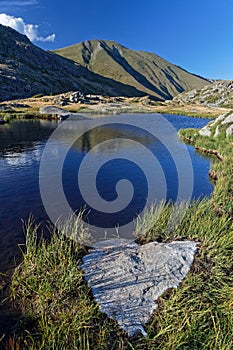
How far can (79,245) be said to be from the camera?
9734mm

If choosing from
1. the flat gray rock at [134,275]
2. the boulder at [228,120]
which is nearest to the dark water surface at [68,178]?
the flat gray rock at [134,275]

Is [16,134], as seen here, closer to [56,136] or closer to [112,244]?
[56,136]

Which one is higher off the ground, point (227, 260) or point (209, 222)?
point (209, 222)

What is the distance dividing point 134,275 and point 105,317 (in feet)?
5.77

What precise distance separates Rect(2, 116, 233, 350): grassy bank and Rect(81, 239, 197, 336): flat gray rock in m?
0.25

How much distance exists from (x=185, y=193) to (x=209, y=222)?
27.7ft

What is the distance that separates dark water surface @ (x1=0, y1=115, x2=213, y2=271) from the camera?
1321 cm

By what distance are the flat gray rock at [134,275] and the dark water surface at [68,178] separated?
3.75 m

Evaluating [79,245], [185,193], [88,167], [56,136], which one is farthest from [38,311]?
[56,136]

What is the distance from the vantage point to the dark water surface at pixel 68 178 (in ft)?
43.3

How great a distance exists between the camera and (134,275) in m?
7.86

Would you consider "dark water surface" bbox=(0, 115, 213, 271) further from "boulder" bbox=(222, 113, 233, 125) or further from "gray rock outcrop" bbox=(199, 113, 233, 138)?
"boulder" bbox=(222, 113, 233, 125)

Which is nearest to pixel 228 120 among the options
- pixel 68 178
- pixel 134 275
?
pixel 68 178

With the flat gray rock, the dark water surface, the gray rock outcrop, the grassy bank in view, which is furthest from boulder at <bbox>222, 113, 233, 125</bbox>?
the flat gray rock
